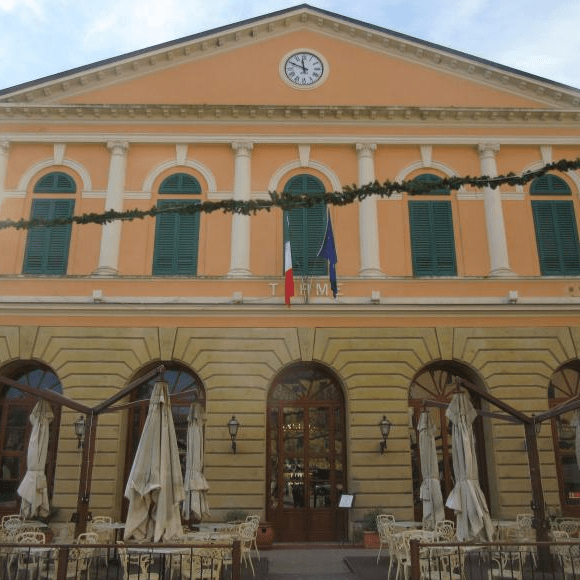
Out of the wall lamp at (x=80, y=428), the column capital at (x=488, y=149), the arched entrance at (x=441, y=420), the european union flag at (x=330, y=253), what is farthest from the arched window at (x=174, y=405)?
the column capital at (x=488, y=149)

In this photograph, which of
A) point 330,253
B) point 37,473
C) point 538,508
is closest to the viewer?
point 538,508

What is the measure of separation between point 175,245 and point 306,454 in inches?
271

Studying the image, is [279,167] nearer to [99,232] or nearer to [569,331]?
[99,232]

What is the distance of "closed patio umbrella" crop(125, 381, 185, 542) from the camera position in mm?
9422

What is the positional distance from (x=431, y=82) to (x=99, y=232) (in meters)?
11.2

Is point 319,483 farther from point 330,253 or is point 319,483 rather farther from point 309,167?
point 309,167

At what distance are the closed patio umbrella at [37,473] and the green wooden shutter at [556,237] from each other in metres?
13.6

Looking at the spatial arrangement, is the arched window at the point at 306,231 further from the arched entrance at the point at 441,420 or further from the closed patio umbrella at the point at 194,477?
the closed patio umbrella at the point at 194,477

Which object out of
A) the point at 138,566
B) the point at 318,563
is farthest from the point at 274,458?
the point at 138,566

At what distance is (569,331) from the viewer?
659 inches

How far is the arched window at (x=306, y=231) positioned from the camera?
57.2ft

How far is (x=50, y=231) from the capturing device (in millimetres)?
17688

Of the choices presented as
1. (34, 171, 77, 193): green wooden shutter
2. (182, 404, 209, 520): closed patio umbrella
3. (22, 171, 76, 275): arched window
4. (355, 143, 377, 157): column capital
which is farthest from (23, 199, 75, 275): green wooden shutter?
(355, 143, 377, 157): column capital

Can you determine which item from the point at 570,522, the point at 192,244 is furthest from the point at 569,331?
the point at 192,244
